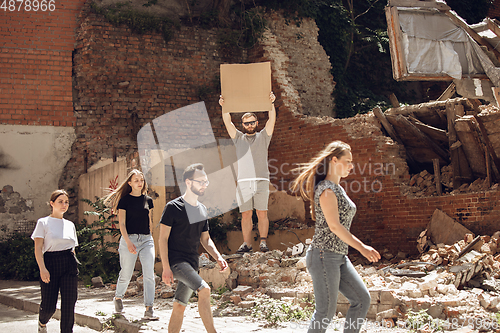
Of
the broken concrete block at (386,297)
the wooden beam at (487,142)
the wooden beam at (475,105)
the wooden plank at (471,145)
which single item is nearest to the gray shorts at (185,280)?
the broken concrete block at (386,297)

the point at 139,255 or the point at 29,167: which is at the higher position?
the point at 29,167

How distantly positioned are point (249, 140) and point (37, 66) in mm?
6987

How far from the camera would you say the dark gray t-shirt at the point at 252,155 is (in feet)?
23.6

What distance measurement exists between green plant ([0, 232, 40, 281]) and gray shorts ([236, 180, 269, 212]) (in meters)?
5.21

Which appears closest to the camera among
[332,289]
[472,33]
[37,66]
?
[332,289]

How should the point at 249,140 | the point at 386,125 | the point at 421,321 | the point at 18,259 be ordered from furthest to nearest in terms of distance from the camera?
the point at 18,259, the point at 386,125, the point at 249,140, the point at 421,321

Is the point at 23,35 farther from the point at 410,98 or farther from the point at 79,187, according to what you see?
the point at 410,98

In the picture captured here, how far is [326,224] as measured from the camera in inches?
147

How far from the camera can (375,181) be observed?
9719 millimetres

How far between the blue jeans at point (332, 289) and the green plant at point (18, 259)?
7926 mm

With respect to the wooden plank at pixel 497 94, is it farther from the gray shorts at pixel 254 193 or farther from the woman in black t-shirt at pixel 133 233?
the woman in black t-shirt at pixel 133 233

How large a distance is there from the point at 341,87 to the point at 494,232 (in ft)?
21.4

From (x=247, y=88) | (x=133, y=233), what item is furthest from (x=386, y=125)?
(x=133, y=233)

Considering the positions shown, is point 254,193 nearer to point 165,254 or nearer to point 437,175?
point 165,254
